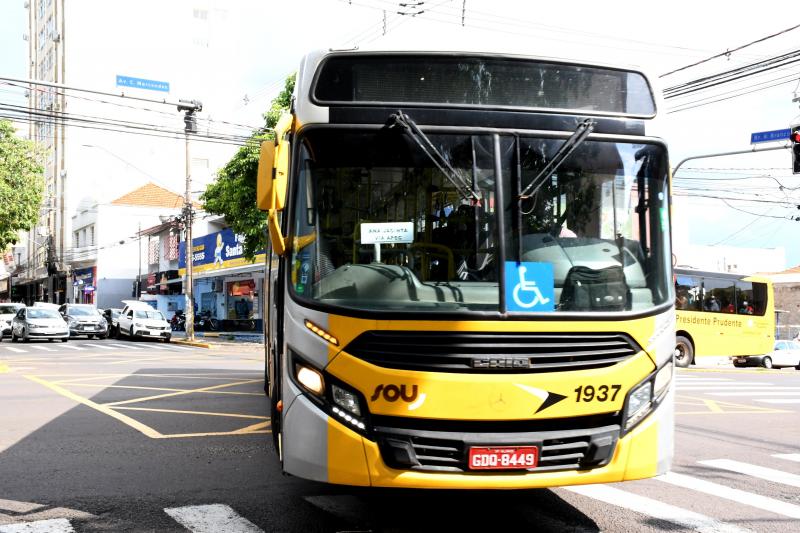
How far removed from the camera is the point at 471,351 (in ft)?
13.7

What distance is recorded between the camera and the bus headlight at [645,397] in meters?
4.39

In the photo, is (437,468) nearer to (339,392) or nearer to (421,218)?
(339,392)

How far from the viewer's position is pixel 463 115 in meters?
4.62

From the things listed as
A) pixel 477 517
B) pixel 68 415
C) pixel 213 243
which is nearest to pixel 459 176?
pixel 477 517

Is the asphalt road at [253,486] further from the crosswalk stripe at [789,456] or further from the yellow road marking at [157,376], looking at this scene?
the yellow road marking at [157,376]

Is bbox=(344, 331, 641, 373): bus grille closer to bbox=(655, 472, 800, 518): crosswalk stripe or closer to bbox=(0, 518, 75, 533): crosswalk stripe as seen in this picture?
bbox=(0, 518, 75, 533): crosswalk stripe

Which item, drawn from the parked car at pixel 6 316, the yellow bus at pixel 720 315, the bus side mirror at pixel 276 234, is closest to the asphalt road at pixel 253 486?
the bus side mirror at pixel 276 234

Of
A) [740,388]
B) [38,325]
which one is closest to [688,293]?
[740,388]

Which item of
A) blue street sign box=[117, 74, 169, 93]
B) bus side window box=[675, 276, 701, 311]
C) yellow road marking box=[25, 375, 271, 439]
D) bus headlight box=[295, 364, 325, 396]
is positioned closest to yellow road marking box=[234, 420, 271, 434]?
yellow road marking box=[25, 375, 271, 439]

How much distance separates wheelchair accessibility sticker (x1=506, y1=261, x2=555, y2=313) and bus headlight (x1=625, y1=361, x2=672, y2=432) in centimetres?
72

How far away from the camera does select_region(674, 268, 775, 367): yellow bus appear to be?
23188 millimetres

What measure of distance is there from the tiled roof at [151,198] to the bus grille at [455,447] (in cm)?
5656

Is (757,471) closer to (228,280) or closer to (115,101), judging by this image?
(228,280)

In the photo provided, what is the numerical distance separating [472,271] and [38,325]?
30.1m
